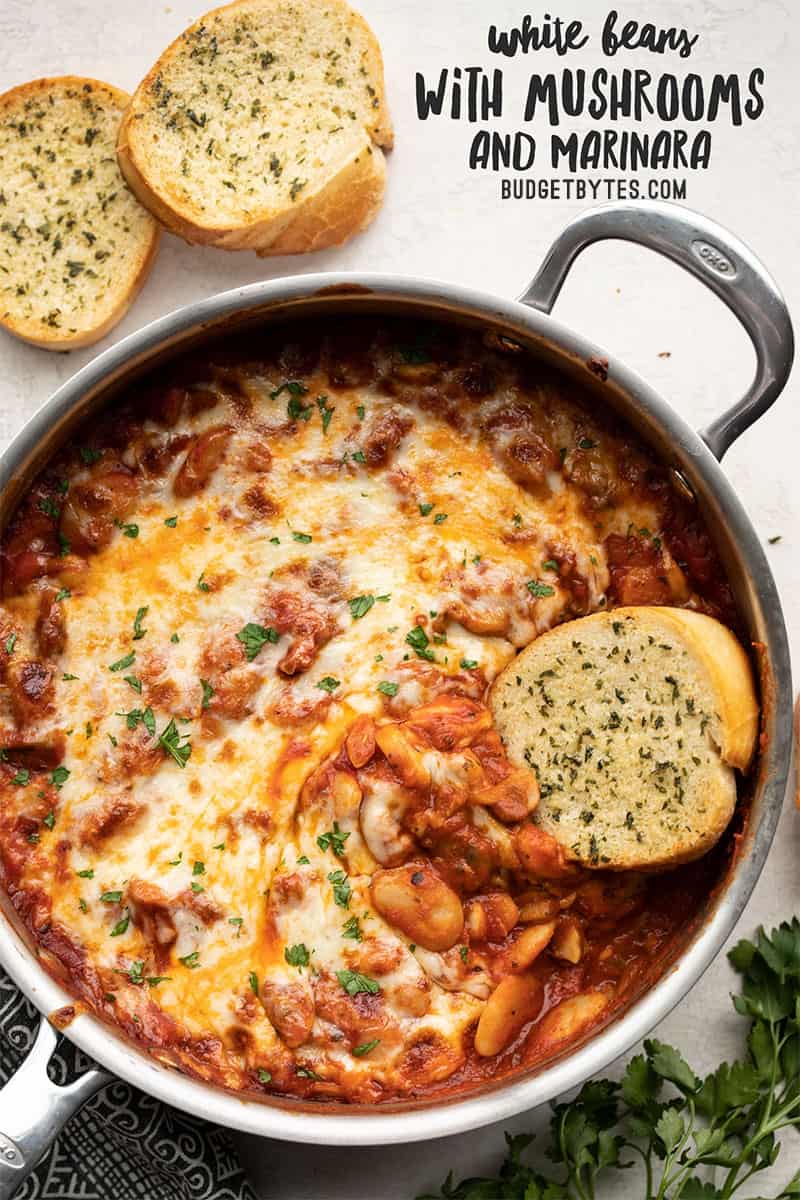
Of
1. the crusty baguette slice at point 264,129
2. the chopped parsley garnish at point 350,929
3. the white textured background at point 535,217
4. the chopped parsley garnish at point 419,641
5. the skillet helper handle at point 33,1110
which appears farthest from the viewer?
the white textured background at point 535,217

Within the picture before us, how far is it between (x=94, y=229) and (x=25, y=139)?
1.18 feet

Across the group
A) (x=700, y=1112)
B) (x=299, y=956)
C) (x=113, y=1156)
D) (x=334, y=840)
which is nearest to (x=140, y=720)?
(x=334, y=840)

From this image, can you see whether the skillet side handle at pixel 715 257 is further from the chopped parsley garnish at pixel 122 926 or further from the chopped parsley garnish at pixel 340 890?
the chopped parsley garnish at pixel 122 926

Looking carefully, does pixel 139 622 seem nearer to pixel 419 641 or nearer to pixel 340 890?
pixel 419 641

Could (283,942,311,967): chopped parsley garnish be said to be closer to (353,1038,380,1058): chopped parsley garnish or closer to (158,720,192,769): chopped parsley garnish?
(353,1038,380,1058): chopped parsley garnish

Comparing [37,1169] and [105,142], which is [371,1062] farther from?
[105,142]

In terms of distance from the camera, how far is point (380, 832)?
3418 millimetres

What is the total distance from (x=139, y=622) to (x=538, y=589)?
3.67 ft

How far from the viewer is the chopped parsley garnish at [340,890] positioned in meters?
3.43

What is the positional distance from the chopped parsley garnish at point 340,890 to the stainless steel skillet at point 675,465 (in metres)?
0.54

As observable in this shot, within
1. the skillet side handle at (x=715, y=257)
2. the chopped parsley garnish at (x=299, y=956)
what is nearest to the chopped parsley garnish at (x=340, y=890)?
the chopped parsley garnish at (x=299, y=956)

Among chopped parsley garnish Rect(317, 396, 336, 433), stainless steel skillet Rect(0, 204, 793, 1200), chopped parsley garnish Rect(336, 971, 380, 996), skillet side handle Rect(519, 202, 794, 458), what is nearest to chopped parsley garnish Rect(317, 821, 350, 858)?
chopped parsley garnish Rect(336, 971, 380, 996)

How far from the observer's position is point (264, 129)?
404cm

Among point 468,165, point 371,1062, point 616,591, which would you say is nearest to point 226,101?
point 468,165
